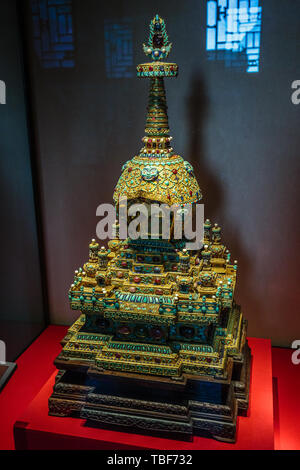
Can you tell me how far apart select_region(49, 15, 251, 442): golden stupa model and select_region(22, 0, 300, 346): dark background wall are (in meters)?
0.98

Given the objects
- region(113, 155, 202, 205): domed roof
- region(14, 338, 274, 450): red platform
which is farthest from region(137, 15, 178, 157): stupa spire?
region(14, 338, 274, 450): red platform

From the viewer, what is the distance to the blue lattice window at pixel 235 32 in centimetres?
426

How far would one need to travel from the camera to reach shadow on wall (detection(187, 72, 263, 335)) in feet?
15.2

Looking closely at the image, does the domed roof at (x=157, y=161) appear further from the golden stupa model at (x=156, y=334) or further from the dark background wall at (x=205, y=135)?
the dark background wall at (x=205, y=135)

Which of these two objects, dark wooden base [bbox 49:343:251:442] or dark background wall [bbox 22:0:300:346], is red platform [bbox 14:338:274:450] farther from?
dark background wall [bbox 22:0:300:346]

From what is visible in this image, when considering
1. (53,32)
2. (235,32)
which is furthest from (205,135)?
(53,32)

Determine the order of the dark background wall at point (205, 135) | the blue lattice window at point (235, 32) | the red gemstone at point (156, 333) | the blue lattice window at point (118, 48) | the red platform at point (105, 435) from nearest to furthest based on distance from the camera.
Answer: the red platform at point (105, 435)
the red gemstone at point (156, 333)
the blue lattice window at point (235, 32)
the dark background wall at point (205, 135)
the blue lattice window at point (118, 48)

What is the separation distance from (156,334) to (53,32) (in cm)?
319

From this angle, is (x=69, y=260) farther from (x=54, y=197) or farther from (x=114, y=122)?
(x=114, y=122)

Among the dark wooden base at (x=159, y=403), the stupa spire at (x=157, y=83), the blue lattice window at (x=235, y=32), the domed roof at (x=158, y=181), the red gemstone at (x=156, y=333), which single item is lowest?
the dark wooden base at (x=159, y=403)

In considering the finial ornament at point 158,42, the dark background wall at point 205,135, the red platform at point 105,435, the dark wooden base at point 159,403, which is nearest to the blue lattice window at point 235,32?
the dark background wall at point 205,135

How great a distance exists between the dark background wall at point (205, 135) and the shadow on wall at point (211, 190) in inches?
0.4

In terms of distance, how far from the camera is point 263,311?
204 inches

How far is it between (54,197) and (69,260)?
78 centimetres
